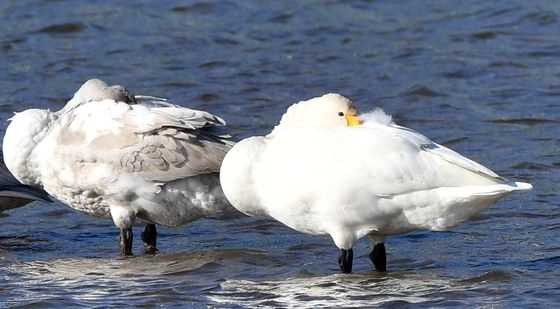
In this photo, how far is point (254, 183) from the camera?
23.9ft

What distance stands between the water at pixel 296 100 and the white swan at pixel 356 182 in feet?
1.30

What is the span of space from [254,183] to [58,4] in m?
9.78

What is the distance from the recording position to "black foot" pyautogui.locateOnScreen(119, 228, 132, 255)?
8398 mm

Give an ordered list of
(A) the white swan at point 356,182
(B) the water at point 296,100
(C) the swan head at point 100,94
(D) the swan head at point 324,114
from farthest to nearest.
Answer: (C) the swan head at point 100,94, (D) the swan head at point 324,114, (B) the water at point 296,100, (A) the white swan at point 356,182

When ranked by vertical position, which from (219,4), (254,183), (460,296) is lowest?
(460,296)

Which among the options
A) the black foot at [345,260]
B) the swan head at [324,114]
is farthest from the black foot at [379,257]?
the swan head at [324,114]

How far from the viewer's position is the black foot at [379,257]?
7.72m

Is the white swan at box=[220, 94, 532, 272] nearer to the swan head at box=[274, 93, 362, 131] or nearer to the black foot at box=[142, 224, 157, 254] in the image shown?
the swan head at box=[274, 93, 362, 131]

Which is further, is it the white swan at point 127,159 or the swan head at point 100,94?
the swan head at point 100,94

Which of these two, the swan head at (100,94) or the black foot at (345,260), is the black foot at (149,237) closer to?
the swan head at (100,94)

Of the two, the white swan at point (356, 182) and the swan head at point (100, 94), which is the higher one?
the swan head at point (100, 94)

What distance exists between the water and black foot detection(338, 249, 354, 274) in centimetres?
7

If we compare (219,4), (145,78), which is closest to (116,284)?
(145,78)

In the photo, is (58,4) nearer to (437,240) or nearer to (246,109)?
(246,109)
